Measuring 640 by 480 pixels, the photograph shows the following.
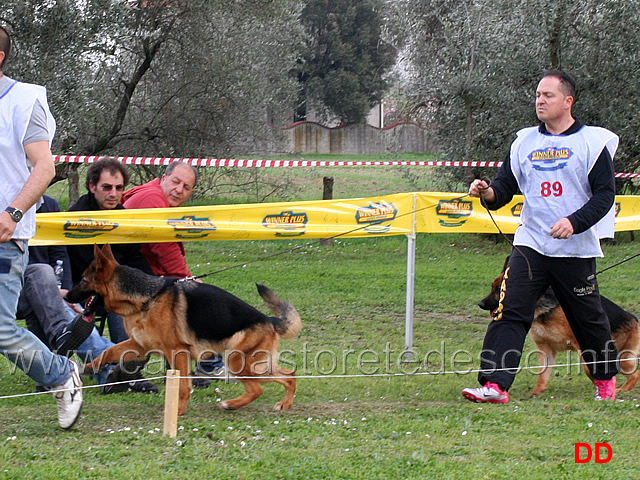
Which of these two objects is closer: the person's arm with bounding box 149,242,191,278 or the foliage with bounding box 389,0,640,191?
the person's arm with bounding box 149,242,191,278

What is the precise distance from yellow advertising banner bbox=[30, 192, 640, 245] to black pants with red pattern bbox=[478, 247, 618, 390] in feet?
4.54

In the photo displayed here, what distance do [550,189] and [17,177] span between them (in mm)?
3195

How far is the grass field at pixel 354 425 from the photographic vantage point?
12.0 feet

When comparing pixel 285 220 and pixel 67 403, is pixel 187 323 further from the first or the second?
pixel 285 220

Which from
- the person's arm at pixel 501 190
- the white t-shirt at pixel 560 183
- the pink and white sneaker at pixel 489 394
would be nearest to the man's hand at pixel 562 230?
the white t-shirt at pixel 560 183

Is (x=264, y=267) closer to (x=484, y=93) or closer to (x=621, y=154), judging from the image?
(x=484, y=93)

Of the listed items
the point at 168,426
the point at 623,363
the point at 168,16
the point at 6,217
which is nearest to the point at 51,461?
the point at 168,426

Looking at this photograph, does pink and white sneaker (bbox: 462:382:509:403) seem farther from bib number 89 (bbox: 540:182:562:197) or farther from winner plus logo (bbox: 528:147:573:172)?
winner plus logo (bbox: 528:147:573:172)

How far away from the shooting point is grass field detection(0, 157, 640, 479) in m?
3.67

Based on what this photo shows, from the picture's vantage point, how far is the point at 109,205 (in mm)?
5844

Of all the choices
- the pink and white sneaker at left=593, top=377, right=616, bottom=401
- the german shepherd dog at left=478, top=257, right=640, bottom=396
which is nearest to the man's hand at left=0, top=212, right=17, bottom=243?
the german shepherd dog at left=478, top=257, right=640, bottom=396

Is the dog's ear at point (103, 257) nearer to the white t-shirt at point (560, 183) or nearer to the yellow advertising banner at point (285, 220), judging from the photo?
the yellow advertising banner at point (285, 220)

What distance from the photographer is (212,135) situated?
15414 millimetres

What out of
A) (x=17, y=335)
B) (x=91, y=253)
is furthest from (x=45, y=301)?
(x=17, y=335)
